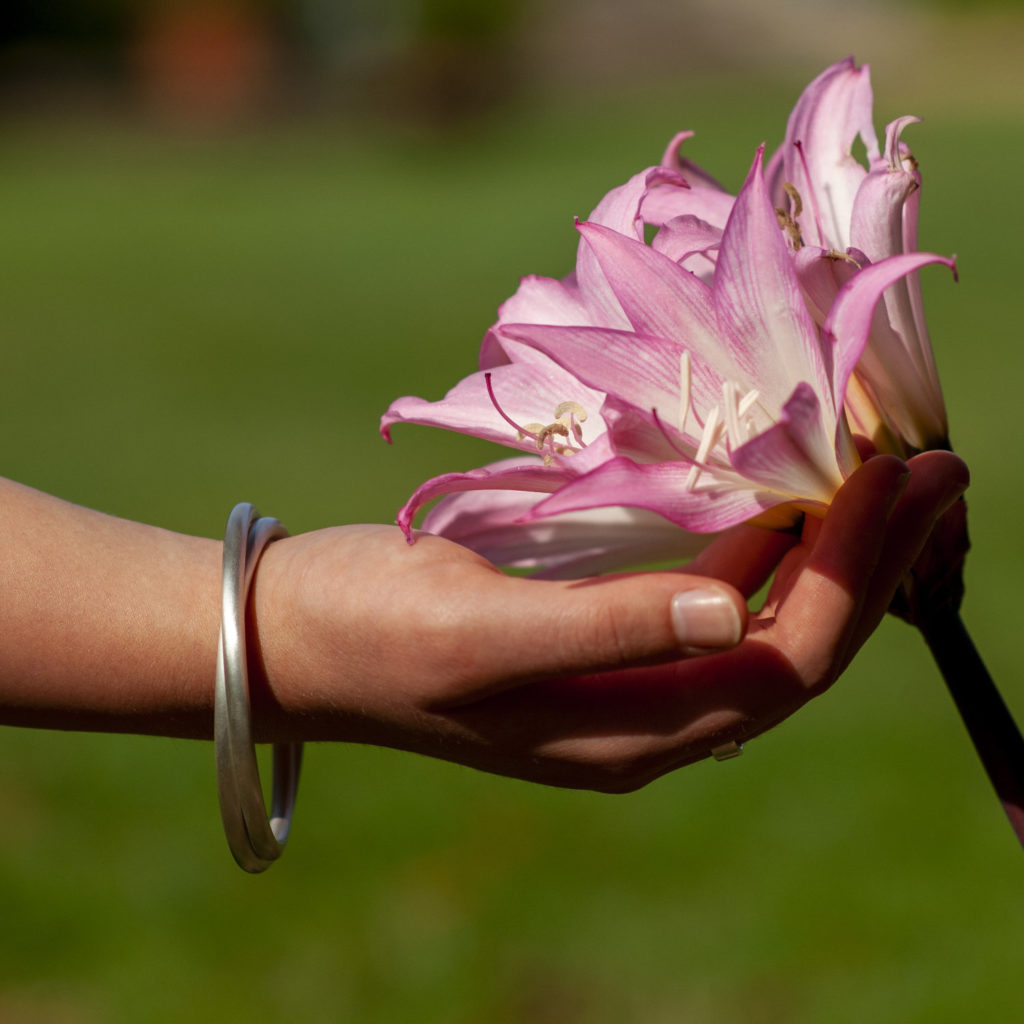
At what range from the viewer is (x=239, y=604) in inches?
48.6

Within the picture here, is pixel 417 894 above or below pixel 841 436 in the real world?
below

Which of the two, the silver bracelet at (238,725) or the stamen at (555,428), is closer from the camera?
the stamen at (555,428)

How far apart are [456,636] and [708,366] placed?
32 cm

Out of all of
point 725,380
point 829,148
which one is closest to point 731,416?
point 725,380

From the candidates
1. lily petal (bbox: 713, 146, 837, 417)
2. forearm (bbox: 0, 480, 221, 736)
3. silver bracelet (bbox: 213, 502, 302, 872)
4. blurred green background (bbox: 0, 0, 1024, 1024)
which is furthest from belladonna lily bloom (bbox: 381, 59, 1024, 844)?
blurred green background (bbox: 0, 0, 1024, 1024)

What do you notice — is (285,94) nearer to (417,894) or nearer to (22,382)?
(22,382)

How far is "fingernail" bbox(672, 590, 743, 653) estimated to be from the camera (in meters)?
1.00

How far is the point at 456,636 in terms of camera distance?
3.74 ft

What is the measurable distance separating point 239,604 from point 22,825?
8.20 feet

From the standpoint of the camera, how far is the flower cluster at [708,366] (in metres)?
0.95

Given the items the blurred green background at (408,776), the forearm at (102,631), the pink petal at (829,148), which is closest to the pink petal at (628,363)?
the pink petal at (829,148)

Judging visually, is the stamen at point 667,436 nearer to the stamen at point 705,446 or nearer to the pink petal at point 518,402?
the stamen at point 705,446

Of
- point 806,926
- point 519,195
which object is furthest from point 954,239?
point 806,926

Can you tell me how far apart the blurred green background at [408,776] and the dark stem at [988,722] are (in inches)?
69.1
